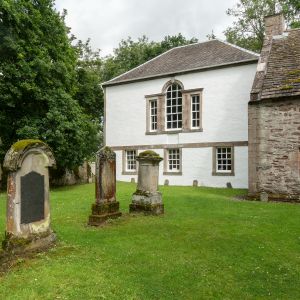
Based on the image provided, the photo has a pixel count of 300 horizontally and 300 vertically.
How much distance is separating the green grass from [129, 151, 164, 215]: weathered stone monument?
0.61 meters

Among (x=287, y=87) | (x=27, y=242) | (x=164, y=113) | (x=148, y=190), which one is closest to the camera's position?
(x=27, y=242)

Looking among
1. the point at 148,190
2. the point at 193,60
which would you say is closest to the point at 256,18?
the point at 193,60

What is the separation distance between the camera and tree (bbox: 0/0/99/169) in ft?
65.8

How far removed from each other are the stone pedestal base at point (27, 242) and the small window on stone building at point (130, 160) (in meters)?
19.7

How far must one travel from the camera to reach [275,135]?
16.7m

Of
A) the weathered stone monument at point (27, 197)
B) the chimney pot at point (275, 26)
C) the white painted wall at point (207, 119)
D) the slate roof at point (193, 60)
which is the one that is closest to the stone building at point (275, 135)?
the chimney pot at point (275, 26)

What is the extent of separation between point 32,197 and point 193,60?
2054 centimetres

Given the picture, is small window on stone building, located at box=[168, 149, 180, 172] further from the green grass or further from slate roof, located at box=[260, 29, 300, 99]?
the green grass

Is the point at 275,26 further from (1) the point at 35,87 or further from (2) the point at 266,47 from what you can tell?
(1) the point at 35,87

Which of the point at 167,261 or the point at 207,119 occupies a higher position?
the point at 207,119

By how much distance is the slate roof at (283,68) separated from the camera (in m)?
16.6

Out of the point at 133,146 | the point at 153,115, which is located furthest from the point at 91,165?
the point at 153,115

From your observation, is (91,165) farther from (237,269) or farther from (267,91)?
(237,269)

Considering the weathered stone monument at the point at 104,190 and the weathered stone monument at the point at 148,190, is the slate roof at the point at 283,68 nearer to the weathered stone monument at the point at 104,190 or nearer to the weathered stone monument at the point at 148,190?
the weathered stone monument at the point at 148,190
